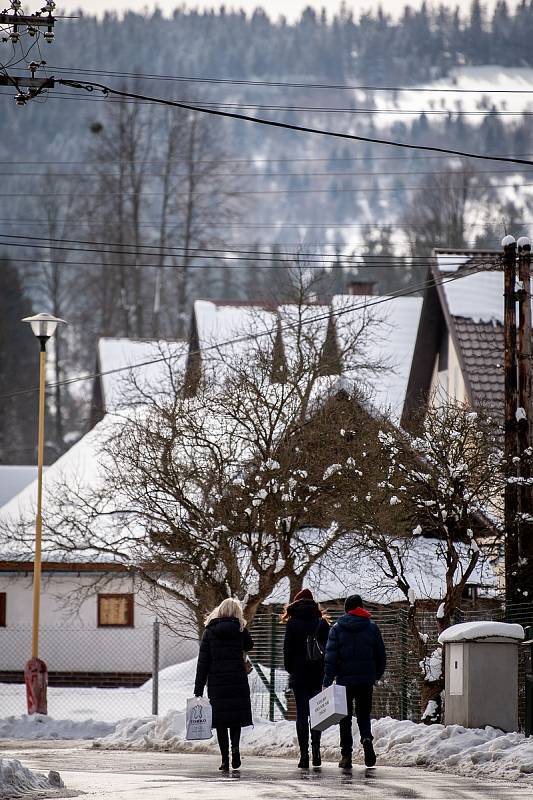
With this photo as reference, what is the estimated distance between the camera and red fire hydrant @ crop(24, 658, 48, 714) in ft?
86.6

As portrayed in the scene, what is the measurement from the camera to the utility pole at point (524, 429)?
21.3 metres

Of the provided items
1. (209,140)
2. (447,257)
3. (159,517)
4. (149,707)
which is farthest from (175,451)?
(209,140)

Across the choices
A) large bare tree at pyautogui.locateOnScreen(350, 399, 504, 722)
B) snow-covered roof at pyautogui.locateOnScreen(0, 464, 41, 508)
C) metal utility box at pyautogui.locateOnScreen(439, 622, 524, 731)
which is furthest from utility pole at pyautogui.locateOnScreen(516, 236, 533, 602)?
snow-covered roof at pyautogui.locateOnScreen(0, 464, 41, 508)

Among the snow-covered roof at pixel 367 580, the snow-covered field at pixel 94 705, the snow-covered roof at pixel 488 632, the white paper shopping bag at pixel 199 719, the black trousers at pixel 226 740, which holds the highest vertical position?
the snow-covered roof at pixel 367 580

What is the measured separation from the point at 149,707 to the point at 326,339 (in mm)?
7533

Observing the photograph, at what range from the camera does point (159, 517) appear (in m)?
24.8

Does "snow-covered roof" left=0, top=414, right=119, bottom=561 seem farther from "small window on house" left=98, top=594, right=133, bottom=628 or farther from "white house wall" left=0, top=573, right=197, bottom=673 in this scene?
"small window on house" left=98, top=594, right=133, bottom=628

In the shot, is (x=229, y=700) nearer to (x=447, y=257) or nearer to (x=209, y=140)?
(x=447, y=257)

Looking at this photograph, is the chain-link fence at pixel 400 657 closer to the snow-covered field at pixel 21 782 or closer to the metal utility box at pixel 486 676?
the metal utility box at pixel 486 676

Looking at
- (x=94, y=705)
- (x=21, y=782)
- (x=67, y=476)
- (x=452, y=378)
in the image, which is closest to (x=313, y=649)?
(x=21, y=782)

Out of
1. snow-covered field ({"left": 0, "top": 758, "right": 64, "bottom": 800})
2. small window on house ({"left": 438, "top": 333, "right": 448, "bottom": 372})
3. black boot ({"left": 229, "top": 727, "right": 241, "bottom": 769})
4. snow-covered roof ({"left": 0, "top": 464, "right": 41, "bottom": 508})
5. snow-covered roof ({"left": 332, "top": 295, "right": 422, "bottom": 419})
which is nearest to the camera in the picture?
snow-covered field ({"left": 0, "top": 758, "right": 64, "bottom": 800})

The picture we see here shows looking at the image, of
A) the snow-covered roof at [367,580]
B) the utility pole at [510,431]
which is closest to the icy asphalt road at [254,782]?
the utility pole at [510,431]

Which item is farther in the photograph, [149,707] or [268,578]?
[149,707]

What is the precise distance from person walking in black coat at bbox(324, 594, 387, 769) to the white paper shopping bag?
47.4 inches
